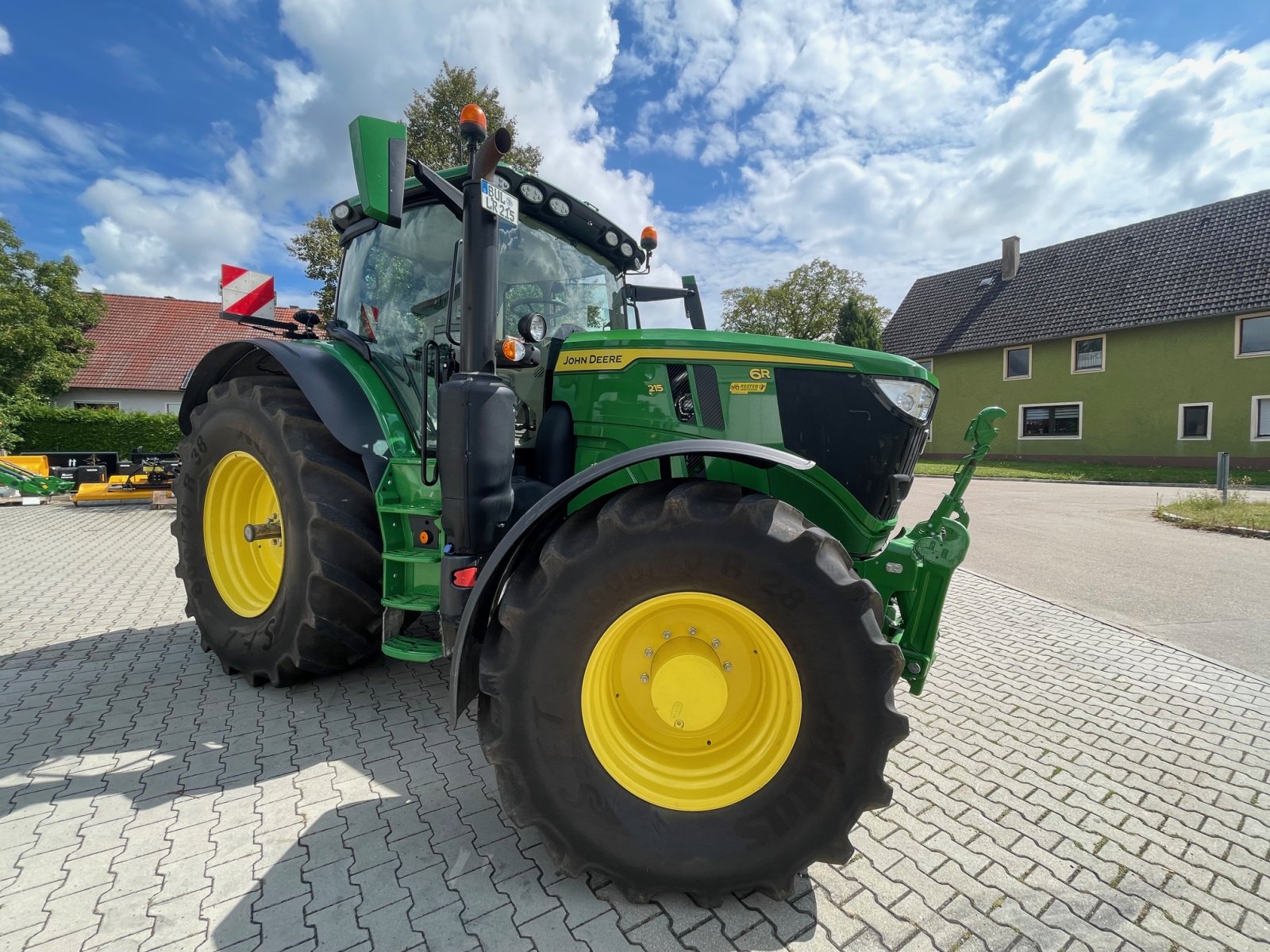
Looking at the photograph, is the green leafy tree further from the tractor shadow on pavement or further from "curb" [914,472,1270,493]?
"curb" [914,472,1270,493]

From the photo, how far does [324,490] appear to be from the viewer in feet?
9.04

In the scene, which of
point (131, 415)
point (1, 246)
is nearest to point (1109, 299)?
point (131, 415)

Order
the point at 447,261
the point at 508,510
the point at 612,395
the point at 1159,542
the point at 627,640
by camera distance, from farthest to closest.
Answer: the point at 1159,542, the point at 447,261, the point at 612,395, the point at 508,510, the point at 627,640

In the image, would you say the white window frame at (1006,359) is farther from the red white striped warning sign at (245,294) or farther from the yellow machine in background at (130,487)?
the yellow machine in background at (130,487)

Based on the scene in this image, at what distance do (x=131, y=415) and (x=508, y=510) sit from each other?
19.1 m

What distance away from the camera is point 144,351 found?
21672 mm

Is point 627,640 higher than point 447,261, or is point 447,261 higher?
point 447,261

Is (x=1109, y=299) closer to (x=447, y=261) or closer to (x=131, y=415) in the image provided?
(x=447, y=261)

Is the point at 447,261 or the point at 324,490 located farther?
the point at 447,261

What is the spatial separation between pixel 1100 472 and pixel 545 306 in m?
18.7

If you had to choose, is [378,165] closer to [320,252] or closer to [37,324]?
[320,252]

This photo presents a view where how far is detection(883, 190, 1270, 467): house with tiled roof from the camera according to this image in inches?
664

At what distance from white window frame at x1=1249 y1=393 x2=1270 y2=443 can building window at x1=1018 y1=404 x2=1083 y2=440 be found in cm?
393

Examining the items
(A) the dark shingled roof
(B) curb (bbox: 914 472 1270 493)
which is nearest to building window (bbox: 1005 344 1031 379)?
(A) the dark shingled roof
